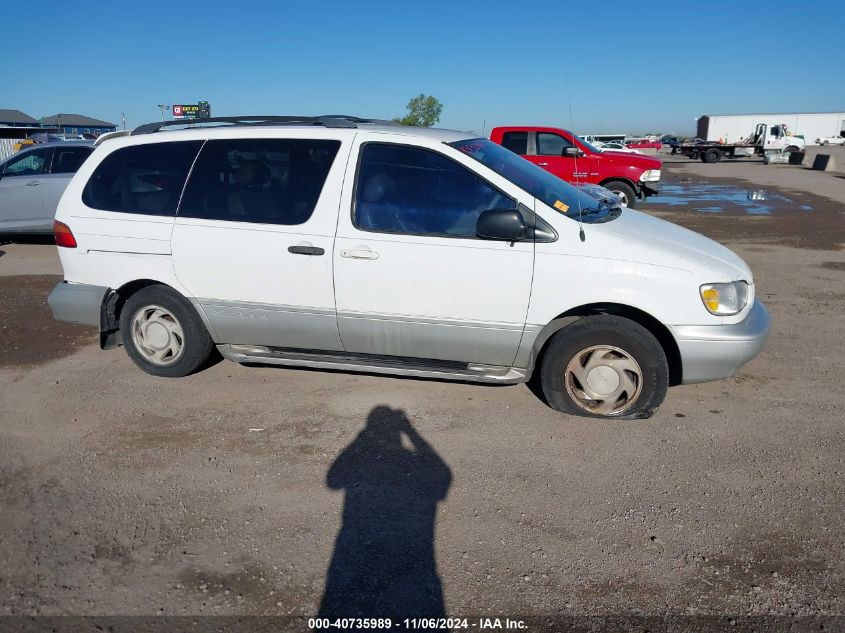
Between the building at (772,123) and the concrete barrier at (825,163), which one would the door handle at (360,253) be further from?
the building at (772,123)

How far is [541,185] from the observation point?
4.51m

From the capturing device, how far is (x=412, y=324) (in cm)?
429

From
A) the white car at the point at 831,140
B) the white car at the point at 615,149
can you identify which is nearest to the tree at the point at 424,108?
the white car at the point at 615,149

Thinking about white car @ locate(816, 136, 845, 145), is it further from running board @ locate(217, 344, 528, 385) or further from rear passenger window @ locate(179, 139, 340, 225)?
rear passenger window @ locate(179, 139, 340, 225)

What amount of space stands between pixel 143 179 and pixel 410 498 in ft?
10.2

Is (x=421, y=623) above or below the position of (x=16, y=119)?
below

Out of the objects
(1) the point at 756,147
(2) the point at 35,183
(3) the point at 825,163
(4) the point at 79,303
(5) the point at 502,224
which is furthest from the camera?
(1) the point at 756,147

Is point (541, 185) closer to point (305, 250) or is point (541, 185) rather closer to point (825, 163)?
point (305, 250)

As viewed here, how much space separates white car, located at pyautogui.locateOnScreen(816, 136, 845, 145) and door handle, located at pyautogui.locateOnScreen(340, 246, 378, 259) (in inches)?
3219

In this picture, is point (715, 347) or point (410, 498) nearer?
point (410, 498)

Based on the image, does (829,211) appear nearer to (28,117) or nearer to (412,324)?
(412,324)

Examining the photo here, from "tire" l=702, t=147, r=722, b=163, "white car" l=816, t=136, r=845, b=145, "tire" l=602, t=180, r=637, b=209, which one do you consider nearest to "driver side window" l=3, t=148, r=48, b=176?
"tire" l=602, t=180, r=637, b=209

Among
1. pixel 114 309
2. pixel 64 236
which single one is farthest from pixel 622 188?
pixel 64 236

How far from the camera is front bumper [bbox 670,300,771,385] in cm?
400
